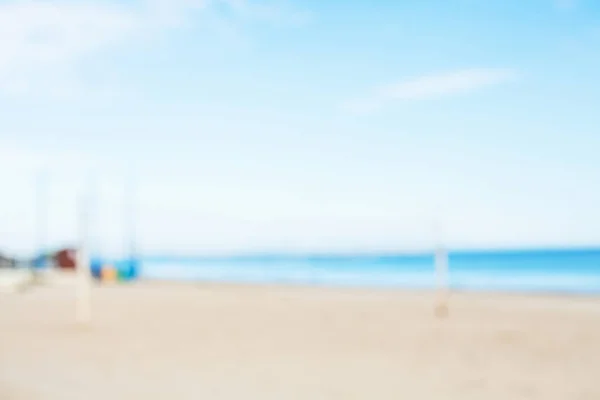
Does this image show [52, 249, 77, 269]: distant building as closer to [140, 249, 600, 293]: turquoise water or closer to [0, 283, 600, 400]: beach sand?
[140, 249, 600, 293]: turquoise water

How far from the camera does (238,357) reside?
832cm

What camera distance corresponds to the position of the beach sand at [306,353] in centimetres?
635

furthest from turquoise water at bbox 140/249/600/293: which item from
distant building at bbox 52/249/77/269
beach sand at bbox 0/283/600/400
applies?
beach sand at bbox 0/283/600/400

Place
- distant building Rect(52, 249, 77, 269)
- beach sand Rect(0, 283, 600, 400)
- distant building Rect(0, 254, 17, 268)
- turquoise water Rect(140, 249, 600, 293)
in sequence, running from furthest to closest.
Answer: distant building Rect(0, 254, 17, 268)
distant building Rect(52, 249, 77, 269)
turquoise water Rect(140, 249, 600, 293)
beach sand Rect(0, 283, 600, 400)

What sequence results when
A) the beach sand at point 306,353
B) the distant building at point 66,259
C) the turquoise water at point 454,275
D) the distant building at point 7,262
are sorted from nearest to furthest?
the beach sand at point 306,353 → the turquoise water at point 454,275 → the distant building at point 66,259 → the distant building at point 7,262

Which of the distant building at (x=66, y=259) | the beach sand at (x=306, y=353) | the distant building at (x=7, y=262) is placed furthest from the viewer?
the distant building at (x=7, y=262)

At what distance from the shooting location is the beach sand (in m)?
6.35

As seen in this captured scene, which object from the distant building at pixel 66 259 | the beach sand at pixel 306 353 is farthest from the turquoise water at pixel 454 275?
the beach sand at pixel 306 353

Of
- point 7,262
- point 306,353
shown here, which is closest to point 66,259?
point 7,262

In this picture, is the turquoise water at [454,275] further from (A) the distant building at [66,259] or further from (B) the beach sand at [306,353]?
(B) the beach sand at [306,353]

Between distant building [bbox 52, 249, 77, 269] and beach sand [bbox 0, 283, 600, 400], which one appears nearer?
beach sand [bbox 0, 283, 600, 400]

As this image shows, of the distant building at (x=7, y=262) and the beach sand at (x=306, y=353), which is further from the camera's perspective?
the distant building at (x=7, y=262)

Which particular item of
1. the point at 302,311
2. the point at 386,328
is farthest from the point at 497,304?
the point at 386,328

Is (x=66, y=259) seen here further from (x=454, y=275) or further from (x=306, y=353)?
(x=306, y=353)
